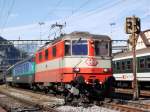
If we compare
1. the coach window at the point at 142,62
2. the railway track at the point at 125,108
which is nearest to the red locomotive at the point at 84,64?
the railway track at the point at 125,108

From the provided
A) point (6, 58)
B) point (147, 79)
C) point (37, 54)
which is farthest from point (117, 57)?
point (6, 58)

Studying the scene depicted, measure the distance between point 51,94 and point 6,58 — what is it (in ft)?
503

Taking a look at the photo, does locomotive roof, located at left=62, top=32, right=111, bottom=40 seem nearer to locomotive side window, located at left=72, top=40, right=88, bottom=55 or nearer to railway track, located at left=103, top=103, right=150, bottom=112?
locomotive side window, located at left=72, top=40, right=88, bottom=55

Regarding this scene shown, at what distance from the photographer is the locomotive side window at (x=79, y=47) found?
19.6 meters

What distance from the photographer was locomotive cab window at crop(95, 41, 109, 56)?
775 inches

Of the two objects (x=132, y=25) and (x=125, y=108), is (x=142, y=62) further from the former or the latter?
(x=125, y=108)

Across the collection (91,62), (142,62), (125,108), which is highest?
(142,62)

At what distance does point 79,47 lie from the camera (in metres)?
19.7

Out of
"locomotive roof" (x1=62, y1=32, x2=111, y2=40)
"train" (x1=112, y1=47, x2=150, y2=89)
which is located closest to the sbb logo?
"locomotive roof" (x1=62, y1=32, x2=111, y2=40)

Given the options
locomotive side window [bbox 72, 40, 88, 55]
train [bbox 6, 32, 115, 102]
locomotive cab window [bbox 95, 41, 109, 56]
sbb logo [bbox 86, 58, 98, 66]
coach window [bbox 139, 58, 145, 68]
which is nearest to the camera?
train [bbox 6, 32, 115, 102]

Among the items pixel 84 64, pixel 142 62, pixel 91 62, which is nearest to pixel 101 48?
pixel 91 62

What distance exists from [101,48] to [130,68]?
12.2 m

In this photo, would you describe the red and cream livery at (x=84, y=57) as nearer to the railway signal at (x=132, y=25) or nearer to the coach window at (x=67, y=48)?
the coach window at (x=67, y=48)

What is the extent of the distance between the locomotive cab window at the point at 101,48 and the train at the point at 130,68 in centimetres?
845
